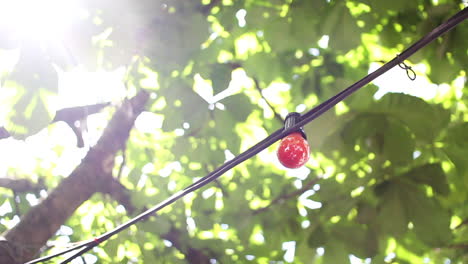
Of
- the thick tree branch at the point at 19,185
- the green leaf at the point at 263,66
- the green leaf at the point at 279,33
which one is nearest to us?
the green leaf at the point at 279,33

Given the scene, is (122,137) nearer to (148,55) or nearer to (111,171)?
(111,171)

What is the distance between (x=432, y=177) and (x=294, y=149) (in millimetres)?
627

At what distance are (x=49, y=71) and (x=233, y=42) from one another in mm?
1138

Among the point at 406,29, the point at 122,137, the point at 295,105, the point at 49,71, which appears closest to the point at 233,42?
the point at 295,105

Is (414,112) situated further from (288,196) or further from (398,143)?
(288,196)

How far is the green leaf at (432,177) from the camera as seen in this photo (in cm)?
138

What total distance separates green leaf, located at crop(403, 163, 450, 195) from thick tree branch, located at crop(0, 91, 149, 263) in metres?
1.95

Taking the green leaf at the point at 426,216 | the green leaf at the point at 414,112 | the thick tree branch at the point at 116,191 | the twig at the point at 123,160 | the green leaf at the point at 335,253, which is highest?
the twig at the point at 123,160

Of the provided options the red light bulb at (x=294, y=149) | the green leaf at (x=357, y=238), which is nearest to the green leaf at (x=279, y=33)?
the red light bulb at (x=294, y=149)

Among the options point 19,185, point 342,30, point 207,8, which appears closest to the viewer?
point 342,30

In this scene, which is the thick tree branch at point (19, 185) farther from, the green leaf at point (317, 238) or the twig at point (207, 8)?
the green leaf at point (317, 238)

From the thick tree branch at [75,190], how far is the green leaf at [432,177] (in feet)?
6.39

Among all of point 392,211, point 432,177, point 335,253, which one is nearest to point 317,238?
point 335,253

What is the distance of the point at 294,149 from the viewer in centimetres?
114
